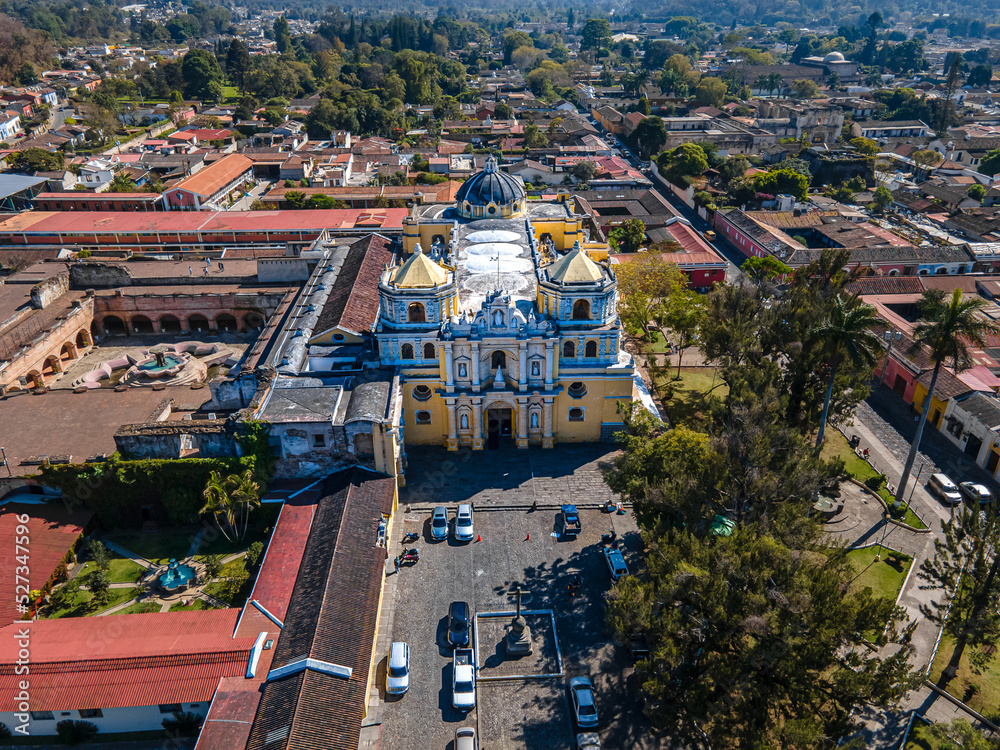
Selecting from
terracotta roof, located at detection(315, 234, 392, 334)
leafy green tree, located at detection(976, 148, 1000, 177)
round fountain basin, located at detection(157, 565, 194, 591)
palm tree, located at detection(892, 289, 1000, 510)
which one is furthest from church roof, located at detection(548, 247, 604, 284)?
leafy green tree, located at detection(976, 148, 1000, 177)

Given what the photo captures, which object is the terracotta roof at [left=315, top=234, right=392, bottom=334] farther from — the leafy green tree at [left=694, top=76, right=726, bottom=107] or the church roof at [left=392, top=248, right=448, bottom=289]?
the leafy green tree at [left=694, top=76, right=726, bottom=107]

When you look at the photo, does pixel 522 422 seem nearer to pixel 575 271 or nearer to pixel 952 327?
pixel 575 271

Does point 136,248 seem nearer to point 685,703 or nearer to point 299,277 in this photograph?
point 299,277

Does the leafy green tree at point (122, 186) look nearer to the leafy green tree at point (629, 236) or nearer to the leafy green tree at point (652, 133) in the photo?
the leafy green tree at point (629, 236)

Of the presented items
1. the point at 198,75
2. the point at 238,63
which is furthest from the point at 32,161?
the point at 238,63

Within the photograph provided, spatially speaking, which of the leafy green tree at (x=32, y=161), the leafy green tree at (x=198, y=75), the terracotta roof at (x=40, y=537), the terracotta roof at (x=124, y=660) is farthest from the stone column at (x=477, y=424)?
the leafy green tree at (x=198, y=75)

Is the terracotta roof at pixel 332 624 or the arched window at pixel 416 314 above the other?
the arched window at pixel 416 314
